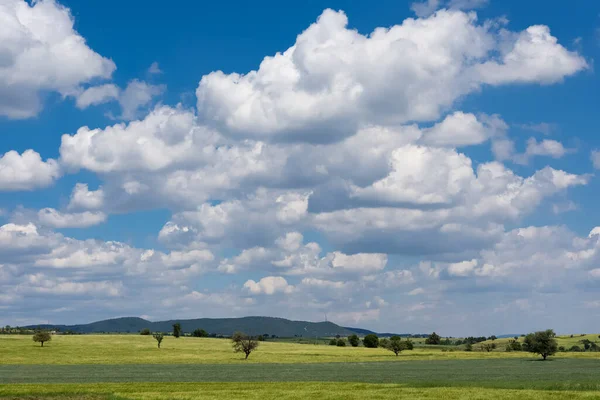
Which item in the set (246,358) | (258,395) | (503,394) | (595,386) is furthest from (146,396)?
(246,358)

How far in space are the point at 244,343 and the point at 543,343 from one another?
75.4 meters

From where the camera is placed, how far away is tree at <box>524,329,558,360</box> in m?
164

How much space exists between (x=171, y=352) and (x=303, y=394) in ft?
408

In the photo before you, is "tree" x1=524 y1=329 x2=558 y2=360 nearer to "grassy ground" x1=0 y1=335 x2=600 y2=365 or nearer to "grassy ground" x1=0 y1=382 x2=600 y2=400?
"grassy ground" x1=0 y1=335 x2=600 y2=365

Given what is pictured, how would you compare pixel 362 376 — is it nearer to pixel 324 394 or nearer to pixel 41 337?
pixel 324 394

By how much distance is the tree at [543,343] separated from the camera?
537ft

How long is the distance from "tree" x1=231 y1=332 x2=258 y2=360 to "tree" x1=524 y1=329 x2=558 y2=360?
70545 mm

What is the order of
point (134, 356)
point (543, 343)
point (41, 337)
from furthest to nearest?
point (41, 337), point (543, 343), point (134, 356)

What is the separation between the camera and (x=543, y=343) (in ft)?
538

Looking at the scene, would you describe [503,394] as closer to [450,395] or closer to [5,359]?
[450,395]

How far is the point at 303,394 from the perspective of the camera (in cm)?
5425

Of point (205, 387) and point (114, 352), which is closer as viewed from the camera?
point (205, 387)

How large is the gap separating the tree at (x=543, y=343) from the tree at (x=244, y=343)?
7055 cm

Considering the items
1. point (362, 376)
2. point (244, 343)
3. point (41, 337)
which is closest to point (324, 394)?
point (362, 376)
